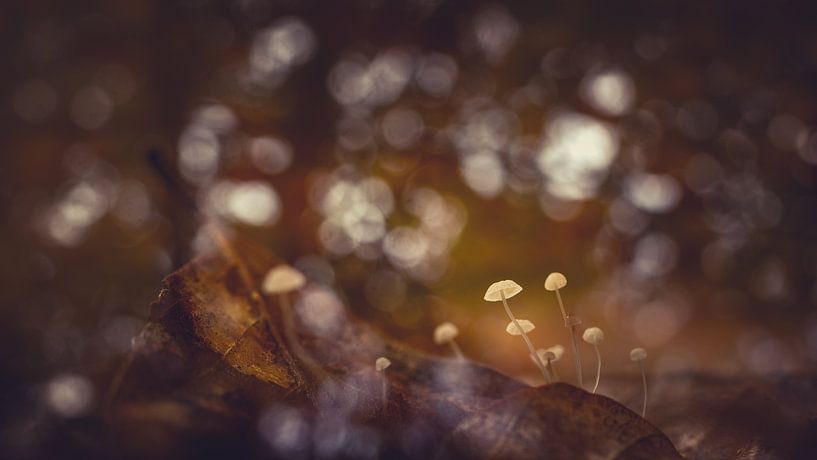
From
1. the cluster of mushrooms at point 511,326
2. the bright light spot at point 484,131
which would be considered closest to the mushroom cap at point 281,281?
the cluster of mushrooms at point 511,326

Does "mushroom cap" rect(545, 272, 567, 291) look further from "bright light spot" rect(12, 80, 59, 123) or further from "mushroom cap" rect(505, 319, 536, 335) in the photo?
"bright light spot" rect(12, 80, 59, 123)

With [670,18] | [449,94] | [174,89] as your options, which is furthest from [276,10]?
[670,18]

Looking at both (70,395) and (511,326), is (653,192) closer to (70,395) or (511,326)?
(511,326)

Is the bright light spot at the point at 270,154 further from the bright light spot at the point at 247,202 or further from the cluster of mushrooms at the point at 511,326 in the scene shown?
the cluster of mushrooms at the point at 511,326

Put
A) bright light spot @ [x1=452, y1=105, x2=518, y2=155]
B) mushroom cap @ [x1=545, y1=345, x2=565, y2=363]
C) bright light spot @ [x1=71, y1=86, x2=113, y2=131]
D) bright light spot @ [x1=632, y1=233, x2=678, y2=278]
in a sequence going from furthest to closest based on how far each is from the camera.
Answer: bright light spot @ [x1=632, y1=233, x2=678, y2=278] → bright light spot @ [x1=71, y1=86, x2=113, y2=131] → bright light spot @ [x1=452, y1=105, x2=518, y2=155] → mushroom cap @ [x1=545, y1=345, x2=565, y2=363]

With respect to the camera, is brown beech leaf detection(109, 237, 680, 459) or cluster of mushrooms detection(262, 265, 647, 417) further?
cluster of mushrooms detection(262, 265, 647, 417)

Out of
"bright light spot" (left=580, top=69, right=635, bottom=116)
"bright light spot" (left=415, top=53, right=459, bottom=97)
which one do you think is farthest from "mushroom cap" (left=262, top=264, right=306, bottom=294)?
"bright light spot" (left=580, top=69, right=635, bottom=116)
